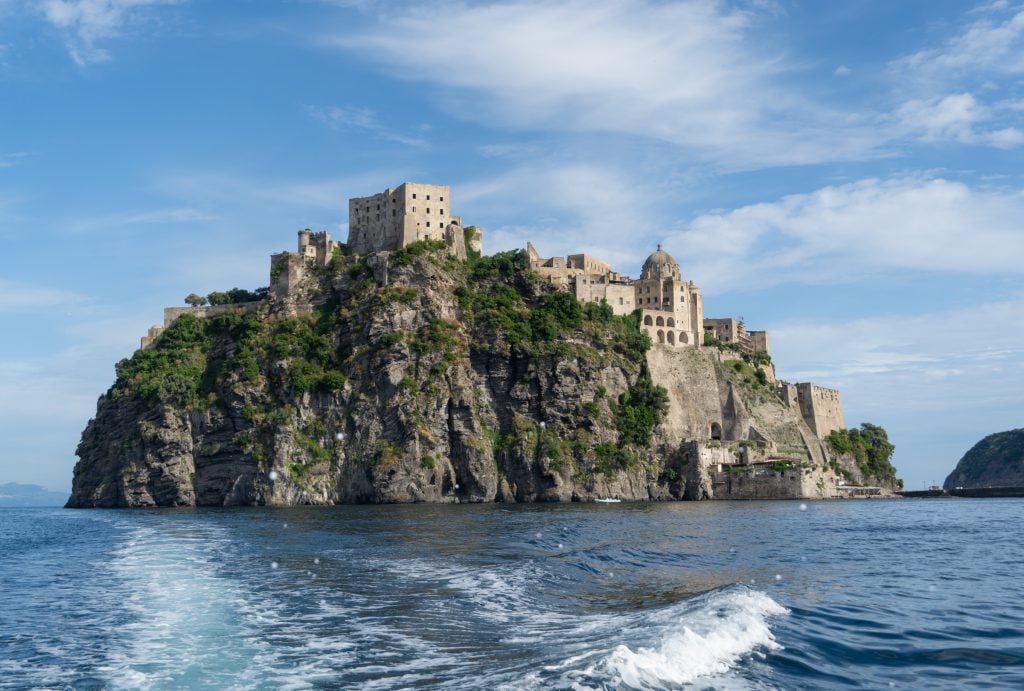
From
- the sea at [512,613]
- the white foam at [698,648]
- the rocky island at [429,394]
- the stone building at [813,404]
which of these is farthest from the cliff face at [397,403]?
the white foam at [698,648]

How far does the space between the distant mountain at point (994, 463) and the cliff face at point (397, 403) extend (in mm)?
88185

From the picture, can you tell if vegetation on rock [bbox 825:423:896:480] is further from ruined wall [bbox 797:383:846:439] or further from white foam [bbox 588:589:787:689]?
white foam [bbox 588:589:787:689]

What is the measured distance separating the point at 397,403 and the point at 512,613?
65691 mm

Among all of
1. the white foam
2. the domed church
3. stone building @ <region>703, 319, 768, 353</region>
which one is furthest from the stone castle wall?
the white foam

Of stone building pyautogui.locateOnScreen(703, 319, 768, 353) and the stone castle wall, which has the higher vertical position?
the stone castle wall

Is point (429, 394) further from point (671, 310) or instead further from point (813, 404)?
point (813, 404)

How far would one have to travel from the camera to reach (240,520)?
60.7 meters

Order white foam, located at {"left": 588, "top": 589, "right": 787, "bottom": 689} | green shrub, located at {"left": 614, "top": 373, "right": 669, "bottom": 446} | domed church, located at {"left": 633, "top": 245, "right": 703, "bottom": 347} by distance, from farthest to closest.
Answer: domed church, located at {"left": 633, "top": 245, "right": 703, "bottom": 347} → green shrub, located at {"left": 614, "top": 373, "right": 669, "bottom": 446} → white foam, located at {"left": 588, "top": 589, "right": 787, "bottom": 689}

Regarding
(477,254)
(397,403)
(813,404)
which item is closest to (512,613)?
(397,403)

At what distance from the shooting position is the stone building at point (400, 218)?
10219 centimetres

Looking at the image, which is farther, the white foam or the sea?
the sea

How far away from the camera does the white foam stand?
16198 millimetres

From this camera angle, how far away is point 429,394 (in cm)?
8944

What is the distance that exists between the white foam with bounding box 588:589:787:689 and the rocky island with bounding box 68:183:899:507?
215 feet
